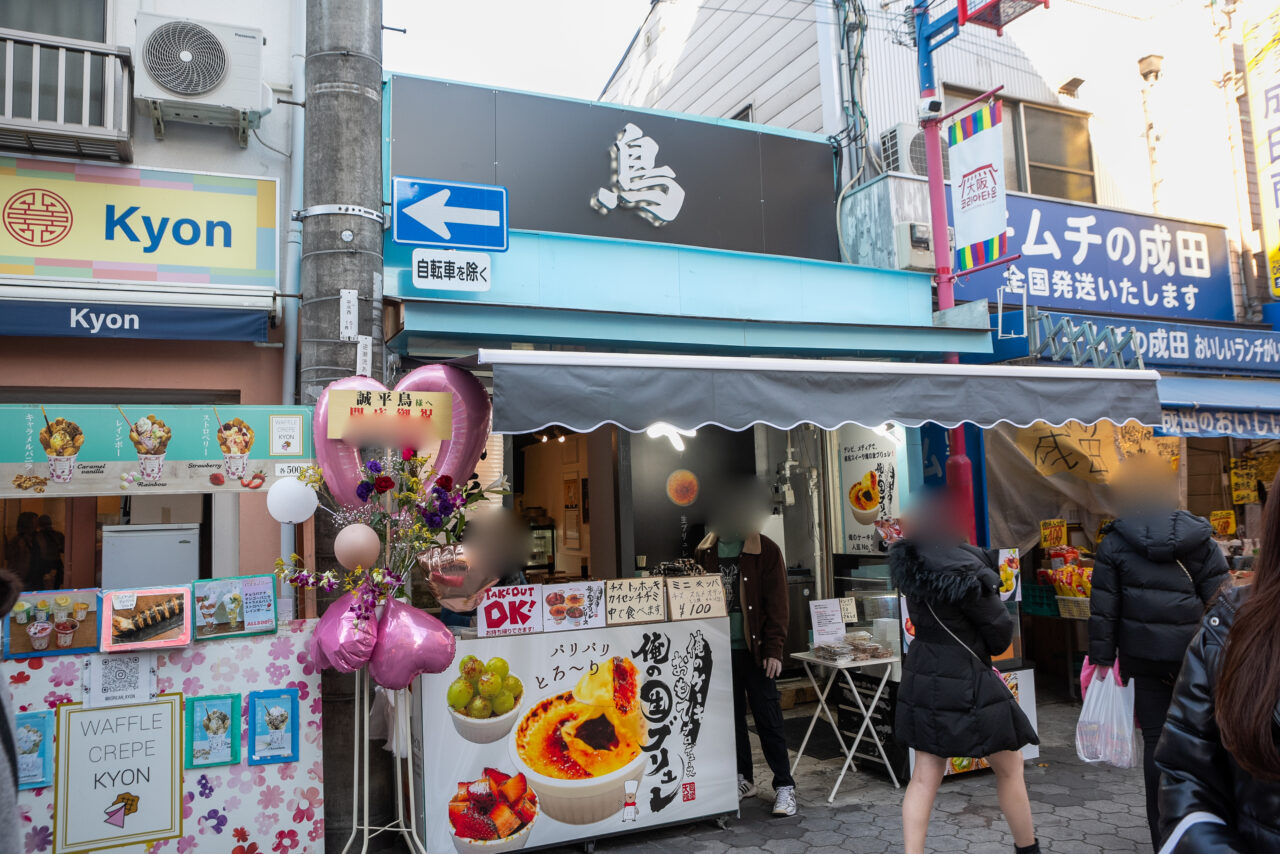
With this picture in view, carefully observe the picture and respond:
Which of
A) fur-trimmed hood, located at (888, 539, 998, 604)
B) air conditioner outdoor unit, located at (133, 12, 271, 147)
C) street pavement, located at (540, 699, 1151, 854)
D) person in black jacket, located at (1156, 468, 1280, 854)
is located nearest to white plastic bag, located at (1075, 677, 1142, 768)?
street pavement, located at (540, 699, 1151, 854)

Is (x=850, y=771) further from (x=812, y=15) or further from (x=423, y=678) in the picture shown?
(x=812, y=15)

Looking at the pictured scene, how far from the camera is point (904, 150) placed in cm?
873

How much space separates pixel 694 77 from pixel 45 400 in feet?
29.6

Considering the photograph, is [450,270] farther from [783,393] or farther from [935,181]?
[935,181]

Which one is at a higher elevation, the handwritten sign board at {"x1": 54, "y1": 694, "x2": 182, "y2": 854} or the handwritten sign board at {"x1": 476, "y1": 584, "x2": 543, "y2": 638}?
the handwritten sign board at {"x1": 476, "y1": 584, "x2": 543, "y2": 638}

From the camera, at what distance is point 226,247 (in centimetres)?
653

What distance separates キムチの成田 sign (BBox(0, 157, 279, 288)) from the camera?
6.12m

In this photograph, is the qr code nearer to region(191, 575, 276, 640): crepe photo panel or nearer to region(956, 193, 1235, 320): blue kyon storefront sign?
region(191, 575, 276, 640): crepe photo panel

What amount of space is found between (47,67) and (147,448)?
11.6 feet

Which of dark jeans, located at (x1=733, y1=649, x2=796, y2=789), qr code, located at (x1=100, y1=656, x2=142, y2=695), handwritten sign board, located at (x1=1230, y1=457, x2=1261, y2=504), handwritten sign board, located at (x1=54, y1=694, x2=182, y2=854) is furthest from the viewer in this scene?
handwritten sign board, located at (x1=1230, y1=457, x2=1261, y2=504)

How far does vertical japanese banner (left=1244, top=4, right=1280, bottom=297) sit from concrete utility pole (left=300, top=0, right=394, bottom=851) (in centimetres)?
1008

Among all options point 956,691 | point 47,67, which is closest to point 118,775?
point 956,691

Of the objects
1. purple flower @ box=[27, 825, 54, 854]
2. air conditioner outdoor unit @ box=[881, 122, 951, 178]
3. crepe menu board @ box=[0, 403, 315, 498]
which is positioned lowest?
purple flower @ box=[27, 825, 54, 854]

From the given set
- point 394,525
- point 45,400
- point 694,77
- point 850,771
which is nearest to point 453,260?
point 394,525
